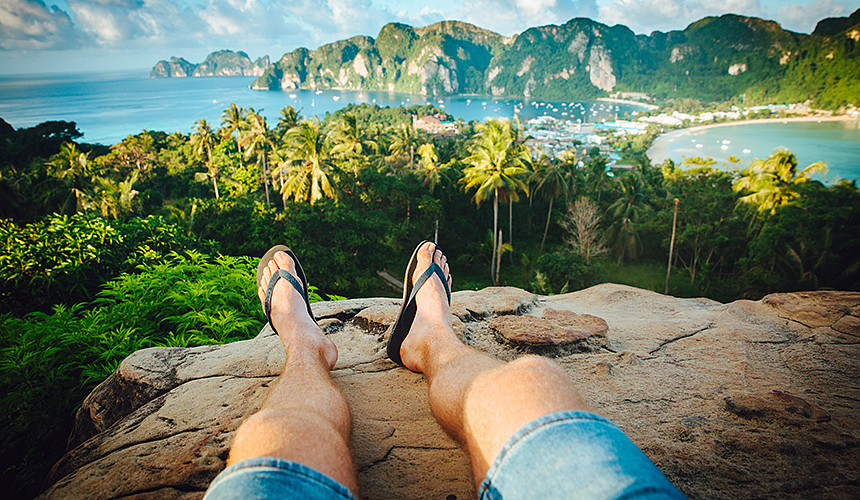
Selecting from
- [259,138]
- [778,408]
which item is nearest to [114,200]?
[259,138]

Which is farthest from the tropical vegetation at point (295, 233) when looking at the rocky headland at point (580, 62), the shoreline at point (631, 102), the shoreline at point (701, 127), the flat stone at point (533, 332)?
the shoreline at point (631, 102)

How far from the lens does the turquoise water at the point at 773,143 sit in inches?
1658

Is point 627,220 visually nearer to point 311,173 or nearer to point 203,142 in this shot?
point 311,173

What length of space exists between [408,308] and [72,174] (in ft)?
71.0

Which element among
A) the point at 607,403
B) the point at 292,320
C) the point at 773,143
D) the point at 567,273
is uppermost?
the point at 773,143

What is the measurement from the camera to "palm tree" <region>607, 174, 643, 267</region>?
66.8ft

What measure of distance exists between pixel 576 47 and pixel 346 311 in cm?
15967

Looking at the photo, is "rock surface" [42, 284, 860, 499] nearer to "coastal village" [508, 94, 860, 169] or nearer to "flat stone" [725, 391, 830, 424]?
"flat stone" [725, 391, 830, 424]

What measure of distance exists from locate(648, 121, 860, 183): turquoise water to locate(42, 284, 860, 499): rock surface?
4798 cm

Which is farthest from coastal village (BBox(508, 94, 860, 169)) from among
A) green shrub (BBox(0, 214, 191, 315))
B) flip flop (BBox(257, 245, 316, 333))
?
flip flop (BBox(257, 245, 316, 333))

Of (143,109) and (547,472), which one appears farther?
(143,109)

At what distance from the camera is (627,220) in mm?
20406

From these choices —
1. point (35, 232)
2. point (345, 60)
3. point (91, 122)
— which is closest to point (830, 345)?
point (35, 232)

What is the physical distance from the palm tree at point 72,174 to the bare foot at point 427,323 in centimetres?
1860
